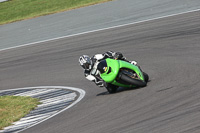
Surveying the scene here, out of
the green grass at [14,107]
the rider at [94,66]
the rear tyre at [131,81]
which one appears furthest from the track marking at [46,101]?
the rear tyre at [131,81]

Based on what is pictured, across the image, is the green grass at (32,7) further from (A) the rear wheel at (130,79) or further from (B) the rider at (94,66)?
(A) the rear wheel at (130,79)

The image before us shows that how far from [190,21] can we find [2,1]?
16720 mm

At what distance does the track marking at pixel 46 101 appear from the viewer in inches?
427

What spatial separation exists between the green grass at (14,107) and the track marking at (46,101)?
0.69ft

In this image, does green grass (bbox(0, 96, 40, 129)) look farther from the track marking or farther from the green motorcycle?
the green motorcycle

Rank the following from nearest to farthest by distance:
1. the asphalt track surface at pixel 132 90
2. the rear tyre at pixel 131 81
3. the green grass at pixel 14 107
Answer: the asphalt track surface at pixel 132 90
the rear tyre at pixel 131 81
the green grass at pixel 14 107

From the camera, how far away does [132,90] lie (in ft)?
37.2

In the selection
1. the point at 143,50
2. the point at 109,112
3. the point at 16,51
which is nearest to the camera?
the point at 109,112

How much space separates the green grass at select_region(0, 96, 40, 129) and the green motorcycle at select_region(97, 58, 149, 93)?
2.33m

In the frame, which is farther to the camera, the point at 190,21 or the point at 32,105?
the point at 190,21

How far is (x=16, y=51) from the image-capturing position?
69.8 ft

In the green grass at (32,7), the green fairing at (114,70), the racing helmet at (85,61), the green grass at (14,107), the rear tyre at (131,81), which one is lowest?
the green grass at (14,107)

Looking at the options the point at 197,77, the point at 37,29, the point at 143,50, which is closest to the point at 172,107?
the point at 197,77

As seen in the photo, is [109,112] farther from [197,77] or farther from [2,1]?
[2,1]
